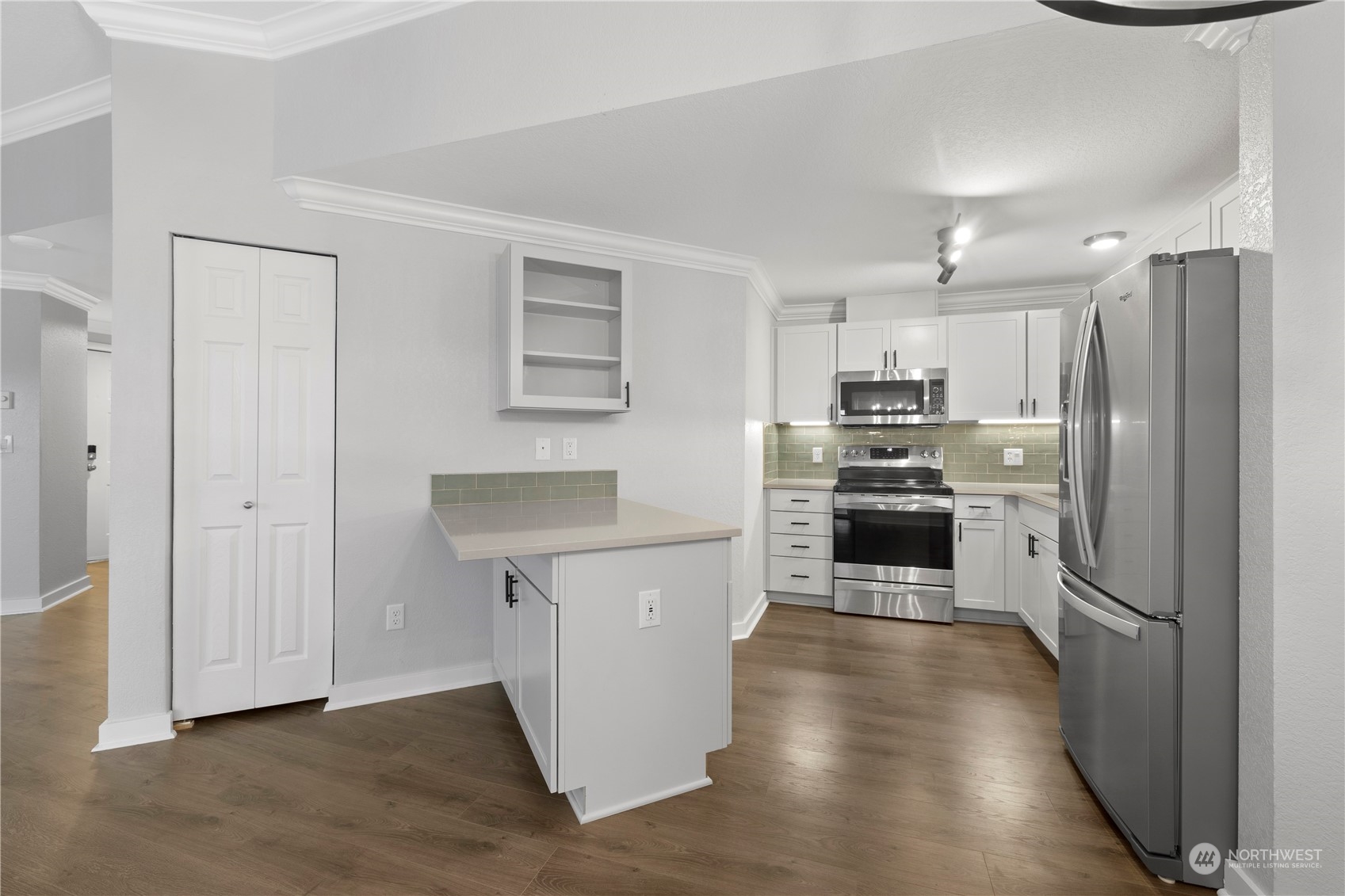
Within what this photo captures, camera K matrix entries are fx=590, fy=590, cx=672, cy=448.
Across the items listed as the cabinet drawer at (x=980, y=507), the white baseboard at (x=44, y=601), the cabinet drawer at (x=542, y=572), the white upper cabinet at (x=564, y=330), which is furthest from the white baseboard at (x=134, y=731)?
the cabinet drawer at (x=980, y=507)

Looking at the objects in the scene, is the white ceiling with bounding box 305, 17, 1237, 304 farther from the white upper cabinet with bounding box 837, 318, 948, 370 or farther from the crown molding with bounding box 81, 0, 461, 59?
the white upper cabinet with bounding box 837, 318, 948, 370

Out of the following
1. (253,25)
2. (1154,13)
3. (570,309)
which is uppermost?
(253,25)

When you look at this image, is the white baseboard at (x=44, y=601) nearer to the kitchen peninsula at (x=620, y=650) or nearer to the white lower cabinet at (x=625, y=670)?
the kitchen peninsula at (x=620, y=650)

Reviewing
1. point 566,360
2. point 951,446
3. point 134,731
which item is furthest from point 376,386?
point 951,446

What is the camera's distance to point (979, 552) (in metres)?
3.99

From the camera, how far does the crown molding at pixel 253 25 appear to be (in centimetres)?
228

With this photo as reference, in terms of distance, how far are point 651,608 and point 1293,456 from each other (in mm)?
1734

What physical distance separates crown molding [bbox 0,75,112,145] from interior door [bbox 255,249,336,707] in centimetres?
124

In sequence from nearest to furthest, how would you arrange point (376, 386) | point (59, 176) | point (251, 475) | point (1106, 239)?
point (251, 475) < point (376, 386) < point (59, 176) < point (1106, 239)

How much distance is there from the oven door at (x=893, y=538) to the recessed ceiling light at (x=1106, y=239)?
1729 mm

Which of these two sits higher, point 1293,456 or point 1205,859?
point 1293,456

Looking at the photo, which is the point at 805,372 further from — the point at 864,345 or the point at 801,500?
the point at 801,500

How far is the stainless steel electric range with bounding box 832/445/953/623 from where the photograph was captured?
405 centimetres

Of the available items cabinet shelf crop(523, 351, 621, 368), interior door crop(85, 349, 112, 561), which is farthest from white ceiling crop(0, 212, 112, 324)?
cabinet shelf crop(523, 351, 621, 368)
